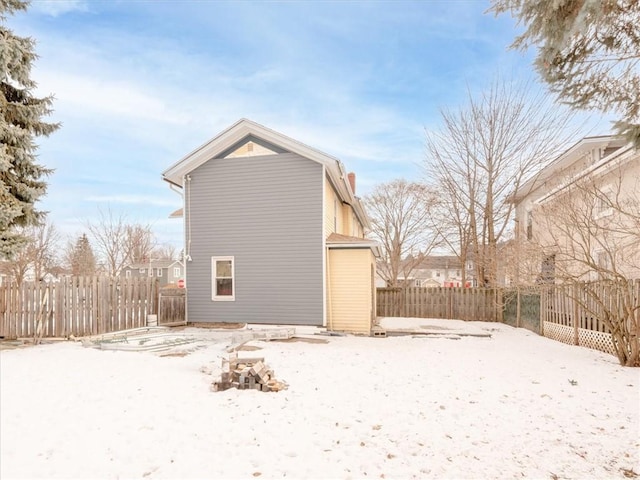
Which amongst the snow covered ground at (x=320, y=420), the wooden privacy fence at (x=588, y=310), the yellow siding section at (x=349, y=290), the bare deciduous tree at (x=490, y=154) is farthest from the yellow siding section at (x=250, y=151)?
the bare deciduous tree at (x=490, y=154)

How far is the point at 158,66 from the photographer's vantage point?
35.8 ft

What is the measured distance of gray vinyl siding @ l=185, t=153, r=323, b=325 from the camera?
11547 mm

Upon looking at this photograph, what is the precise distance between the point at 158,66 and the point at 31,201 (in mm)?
5381

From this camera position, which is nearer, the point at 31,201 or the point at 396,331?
the point at 31,201

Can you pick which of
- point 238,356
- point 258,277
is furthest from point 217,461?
point 258,277

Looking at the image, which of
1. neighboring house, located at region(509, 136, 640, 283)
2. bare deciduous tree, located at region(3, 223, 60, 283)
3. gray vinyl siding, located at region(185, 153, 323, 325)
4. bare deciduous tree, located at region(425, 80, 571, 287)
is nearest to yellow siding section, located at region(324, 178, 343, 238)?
gray vinyl siding, located at region(185, 153, 323, 325)

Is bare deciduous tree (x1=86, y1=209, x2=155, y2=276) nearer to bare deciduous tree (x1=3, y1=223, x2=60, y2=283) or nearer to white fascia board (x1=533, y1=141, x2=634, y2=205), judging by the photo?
bare deciduous tree (x1=3, y1=223, x2=60, y2=283)

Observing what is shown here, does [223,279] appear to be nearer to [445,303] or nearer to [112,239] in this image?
[445,303]

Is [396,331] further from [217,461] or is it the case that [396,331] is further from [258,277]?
[217,461]

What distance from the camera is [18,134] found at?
9820 millimetres

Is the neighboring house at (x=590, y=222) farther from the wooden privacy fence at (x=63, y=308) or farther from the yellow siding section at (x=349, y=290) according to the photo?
the wooden privacy fence at (x=63, y=308)

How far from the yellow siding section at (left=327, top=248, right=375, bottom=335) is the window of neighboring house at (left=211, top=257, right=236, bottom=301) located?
10.6 ft

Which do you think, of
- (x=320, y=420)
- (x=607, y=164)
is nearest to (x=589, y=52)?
(x=320, y=420)

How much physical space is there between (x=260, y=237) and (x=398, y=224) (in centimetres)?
1873
